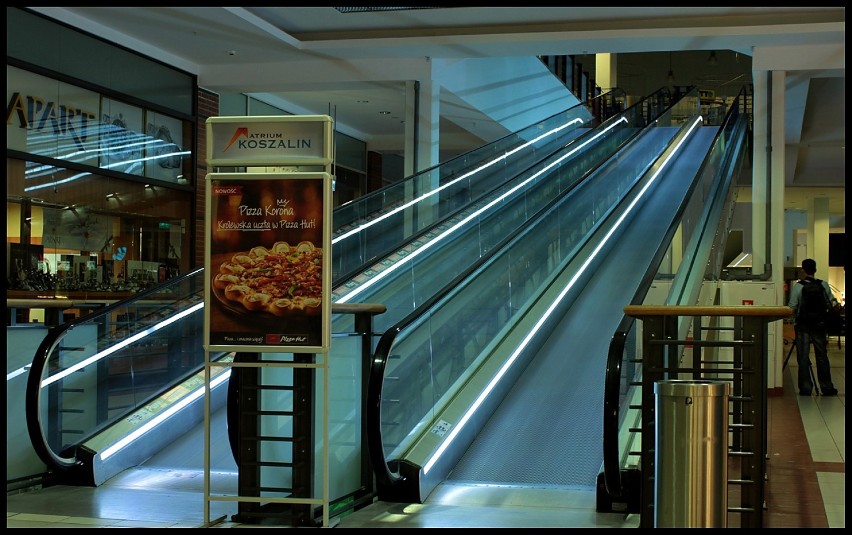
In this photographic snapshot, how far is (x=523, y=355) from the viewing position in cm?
810

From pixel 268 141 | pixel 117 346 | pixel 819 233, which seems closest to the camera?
pixel 268 141

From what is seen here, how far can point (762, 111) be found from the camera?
11930 mm

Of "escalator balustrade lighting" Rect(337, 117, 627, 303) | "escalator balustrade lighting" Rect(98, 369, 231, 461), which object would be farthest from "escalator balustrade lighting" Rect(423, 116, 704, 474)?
"escalator balustrade lighting" Rect(98, 369, 231, 461)

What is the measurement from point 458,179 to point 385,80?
5.53 feet

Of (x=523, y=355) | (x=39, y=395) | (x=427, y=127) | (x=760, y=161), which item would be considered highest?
(x=427, y=127)

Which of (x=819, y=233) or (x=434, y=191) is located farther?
(x=819, y=233)

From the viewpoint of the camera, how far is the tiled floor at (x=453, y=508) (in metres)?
5.03

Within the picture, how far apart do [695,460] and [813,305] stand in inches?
309

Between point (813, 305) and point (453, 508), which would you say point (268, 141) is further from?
point (813, 305)

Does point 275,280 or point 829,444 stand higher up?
point 275,280

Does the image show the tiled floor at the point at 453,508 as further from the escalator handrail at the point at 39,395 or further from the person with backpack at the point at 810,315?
the person with backpack at the point at 810,315

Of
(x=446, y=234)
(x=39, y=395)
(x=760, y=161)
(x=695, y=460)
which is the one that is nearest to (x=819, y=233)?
(x=760, y=161)

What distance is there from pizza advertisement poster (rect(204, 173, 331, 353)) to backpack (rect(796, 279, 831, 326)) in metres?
7.50

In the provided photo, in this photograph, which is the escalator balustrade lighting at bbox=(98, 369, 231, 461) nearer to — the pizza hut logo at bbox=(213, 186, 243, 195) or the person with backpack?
the pizza hut logo at bbox=(213, 186, 243, 195)
